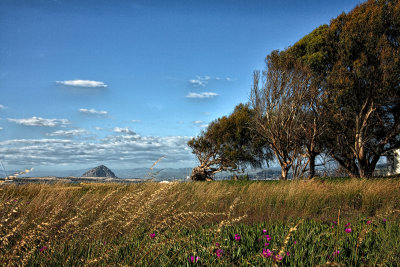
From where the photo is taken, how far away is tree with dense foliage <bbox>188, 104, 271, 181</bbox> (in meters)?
29.1

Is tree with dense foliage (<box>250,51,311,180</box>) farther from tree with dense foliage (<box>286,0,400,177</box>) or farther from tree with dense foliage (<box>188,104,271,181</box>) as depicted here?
tree with dense foliage (<box>188,104,271,181</box>)

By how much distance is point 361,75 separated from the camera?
58.3ft

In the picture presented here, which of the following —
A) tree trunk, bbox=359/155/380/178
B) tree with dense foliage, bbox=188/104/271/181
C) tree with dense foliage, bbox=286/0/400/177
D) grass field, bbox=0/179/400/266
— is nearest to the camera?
grass field, bbox=0/179/400/266

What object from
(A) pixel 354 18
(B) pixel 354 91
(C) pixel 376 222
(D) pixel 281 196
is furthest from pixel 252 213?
(A) pixel 354 18

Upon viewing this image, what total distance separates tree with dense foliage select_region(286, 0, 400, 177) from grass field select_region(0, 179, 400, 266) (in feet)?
30.8

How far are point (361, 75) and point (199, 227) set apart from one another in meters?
16.9

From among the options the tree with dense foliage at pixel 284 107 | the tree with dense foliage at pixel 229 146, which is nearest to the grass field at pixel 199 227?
the tree with dense foliage at pixel 284 107

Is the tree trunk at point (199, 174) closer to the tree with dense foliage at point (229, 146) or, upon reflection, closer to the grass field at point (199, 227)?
the tree with dense foliage at point (229, 146)

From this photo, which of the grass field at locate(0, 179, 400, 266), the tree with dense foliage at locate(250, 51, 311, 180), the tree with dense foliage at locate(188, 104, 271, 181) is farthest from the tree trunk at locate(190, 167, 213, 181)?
the grass field at locate(0, 179, 400, 266)

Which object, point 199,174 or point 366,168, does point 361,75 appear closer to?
point 366,168

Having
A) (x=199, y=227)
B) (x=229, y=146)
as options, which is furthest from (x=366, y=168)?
(x=199, y=227)

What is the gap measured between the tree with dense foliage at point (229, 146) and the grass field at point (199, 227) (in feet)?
59.7

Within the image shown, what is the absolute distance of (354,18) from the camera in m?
18.9

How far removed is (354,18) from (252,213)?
1718 centimetres
